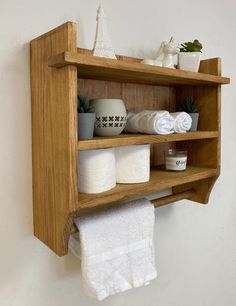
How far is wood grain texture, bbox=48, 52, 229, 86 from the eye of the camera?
0.49 metres

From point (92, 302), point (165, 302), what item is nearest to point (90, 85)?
point (92, 302)

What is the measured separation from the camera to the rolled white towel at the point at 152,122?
644mm

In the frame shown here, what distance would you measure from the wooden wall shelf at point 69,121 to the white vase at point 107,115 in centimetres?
4

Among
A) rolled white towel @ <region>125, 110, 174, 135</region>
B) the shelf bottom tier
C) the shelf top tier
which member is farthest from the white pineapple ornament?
the shelf bottom tier

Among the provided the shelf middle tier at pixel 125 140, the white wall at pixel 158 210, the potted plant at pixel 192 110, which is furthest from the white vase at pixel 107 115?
the potted plant at pixel 192 110

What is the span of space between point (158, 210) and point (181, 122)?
30cm

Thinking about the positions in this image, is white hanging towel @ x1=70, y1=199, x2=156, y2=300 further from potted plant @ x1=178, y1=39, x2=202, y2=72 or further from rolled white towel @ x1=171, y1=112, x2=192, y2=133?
potted plant @ x1=178, y1=39, x2=202, y2=72

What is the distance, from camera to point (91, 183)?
565mm

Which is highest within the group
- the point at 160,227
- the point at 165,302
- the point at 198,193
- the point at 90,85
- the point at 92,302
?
the point at 90,85

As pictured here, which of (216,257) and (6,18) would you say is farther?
(216,257)

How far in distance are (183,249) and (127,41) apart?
66 cm

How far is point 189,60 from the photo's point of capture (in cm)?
72

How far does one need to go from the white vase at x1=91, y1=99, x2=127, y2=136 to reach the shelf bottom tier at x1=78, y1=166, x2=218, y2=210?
0.12 metres

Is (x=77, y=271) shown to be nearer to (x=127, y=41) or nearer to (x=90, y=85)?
(x=90, y=85)
